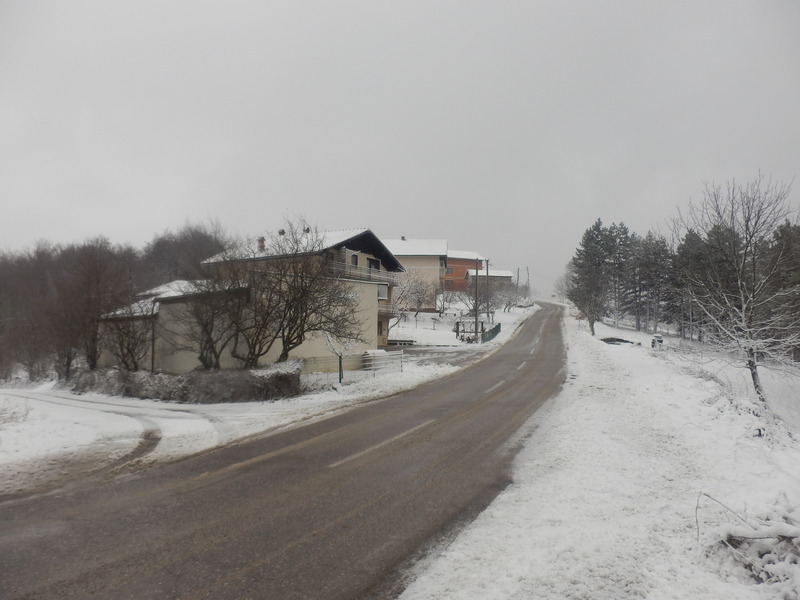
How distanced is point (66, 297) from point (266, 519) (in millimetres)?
26274

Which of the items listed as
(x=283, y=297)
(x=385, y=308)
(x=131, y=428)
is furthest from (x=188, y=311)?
(x=385, y=308)

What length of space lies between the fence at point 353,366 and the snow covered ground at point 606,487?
561 cm

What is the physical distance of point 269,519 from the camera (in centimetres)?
509

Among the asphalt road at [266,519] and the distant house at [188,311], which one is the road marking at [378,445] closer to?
the asphalt road at [266,519]

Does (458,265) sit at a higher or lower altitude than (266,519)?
higher

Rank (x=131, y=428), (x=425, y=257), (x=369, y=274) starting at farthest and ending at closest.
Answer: (x=425, y=257), (x=369, y=274), (x=131, y=428)

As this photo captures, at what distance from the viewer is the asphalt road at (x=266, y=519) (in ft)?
12.6

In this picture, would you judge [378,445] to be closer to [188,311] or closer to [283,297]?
[283,297]

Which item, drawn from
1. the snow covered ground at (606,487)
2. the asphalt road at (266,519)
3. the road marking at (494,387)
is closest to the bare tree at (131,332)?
the snow covered ground at (606,487)

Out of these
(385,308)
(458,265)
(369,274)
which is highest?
(458,265)

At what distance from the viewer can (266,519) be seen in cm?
509

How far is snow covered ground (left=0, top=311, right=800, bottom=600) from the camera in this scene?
3.78m

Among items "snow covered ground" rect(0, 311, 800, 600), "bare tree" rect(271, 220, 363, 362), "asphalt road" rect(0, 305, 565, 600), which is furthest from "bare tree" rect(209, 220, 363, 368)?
"asphalt road" rect(0, 305, 565, 600)

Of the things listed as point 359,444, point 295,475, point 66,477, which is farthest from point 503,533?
point 66,477
